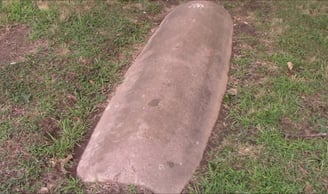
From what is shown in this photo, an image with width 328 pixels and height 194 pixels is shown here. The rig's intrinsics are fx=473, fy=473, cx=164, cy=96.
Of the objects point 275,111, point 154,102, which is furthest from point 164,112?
point 275,111

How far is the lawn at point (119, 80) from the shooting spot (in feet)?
10.6

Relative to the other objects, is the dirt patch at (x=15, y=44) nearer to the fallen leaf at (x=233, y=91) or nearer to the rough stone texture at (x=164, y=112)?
the rough stone texture at (x=164, y=112)

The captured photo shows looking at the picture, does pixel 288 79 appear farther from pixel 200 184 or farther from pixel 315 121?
pixel 200 184

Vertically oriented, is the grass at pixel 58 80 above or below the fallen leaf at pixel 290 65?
above

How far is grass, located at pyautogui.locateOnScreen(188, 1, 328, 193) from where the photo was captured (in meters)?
3.21

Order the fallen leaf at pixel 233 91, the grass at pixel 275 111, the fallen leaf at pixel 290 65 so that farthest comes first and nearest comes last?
the fallen leaf at pixel 290 65
the fallen leaf at pixel 233 91
the grass at pixel 275 111

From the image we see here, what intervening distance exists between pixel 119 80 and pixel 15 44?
128 centimetres

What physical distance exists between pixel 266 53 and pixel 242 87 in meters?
0.70

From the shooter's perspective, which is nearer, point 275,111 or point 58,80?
point 275,111

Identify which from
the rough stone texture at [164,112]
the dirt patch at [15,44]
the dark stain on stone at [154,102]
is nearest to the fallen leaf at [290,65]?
the rough stone texture at [164,112]

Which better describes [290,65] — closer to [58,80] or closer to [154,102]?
[154,102]

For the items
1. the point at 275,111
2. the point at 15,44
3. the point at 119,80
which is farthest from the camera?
the point at 15,44

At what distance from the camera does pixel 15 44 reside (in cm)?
472

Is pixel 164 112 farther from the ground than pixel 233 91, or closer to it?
farther from the ground
